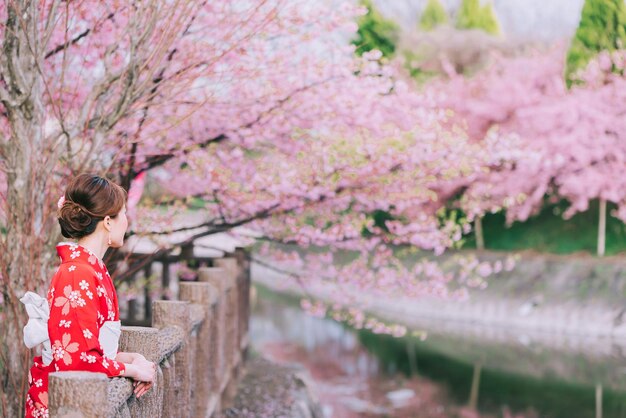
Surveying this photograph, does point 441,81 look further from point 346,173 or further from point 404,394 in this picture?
point 346,173

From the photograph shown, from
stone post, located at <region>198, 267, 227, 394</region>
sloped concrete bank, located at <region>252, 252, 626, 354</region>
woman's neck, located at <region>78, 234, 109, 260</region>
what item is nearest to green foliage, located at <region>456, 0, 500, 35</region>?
sloped concrete bank, located at <region>252, 252, 626, 354</region>

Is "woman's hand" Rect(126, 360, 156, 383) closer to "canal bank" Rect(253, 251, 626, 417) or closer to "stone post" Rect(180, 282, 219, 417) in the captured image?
"stone post" Rect(180, 282, 219, 417)

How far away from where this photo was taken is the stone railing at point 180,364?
6.25 feet

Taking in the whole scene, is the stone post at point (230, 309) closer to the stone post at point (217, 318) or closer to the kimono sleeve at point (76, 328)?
the stone post at point (217, 318)

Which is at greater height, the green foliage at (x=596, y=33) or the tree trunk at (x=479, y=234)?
the green foliage at (x=596, y=33)

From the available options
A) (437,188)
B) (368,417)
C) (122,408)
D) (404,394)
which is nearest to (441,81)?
(437,188)

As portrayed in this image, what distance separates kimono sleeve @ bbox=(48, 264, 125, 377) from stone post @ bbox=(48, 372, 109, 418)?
0.29 meters

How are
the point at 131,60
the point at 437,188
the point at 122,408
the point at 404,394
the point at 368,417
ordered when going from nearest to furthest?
1. the point at 122,408
2. the point at 131,60
3. the point at 368,417
4. the point at 404,394
5. the point at 437,188

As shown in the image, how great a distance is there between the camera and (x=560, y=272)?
1456 centimetres

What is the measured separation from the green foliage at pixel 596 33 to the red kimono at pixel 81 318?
15.0m

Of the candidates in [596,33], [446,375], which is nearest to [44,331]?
[446,375]

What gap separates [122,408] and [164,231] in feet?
11.3

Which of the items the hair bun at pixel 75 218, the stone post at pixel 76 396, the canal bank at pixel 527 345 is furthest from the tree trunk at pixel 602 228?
the stone post at pixel 76 396

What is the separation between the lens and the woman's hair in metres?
2.39
